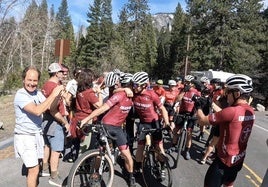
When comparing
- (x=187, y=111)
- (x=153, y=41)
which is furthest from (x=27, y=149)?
(x=153, y=41)

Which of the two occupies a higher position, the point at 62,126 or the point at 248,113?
the point at 248,113

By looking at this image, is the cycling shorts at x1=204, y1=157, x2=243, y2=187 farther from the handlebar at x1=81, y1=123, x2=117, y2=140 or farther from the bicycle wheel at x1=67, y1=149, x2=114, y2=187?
the handlebar at x1=81, y1=123, x2=117, y2=140

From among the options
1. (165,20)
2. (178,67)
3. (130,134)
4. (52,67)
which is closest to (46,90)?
(52,67)

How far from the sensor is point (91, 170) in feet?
18.1

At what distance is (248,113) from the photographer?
4.20m

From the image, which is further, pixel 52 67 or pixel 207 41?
pixel 207 41

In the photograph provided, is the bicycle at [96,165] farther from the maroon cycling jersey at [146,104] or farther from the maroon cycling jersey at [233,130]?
the maroon cycling jersey at [233,130]

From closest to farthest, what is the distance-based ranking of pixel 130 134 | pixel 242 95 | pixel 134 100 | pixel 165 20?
pixel 242 95, pixel 134 100, pixel 130 134, pixel 165 20

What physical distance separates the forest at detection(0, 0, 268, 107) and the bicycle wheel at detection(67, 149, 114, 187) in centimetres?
1433

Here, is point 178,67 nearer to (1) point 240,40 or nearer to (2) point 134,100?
(1) point 240,40

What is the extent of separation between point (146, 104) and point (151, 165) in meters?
1.09

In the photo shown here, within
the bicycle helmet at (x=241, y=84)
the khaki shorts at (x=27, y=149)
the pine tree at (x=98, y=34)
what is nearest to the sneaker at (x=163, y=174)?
the khaki shorts at (x=27, y=149)

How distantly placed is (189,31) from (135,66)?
1990 cm

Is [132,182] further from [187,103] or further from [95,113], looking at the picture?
[187,103]
